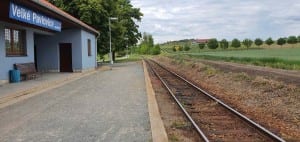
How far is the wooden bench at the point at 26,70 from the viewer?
21.7 meters

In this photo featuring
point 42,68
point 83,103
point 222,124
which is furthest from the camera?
point 42,68

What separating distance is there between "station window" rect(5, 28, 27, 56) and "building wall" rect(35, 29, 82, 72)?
326 inches

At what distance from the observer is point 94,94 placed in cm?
1653

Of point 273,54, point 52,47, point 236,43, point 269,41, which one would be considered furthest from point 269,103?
point 269,41

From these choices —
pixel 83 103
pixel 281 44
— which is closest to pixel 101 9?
pixel 83 103

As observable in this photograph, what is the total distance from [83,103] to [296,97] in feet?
21.4

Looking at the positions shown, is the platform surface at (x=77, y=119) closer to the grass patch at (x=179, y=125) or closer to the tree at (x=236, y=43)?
the grass patch at (x=179, y=125)

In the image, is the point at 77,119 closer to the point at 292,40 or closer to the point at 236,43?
the point at 292,40

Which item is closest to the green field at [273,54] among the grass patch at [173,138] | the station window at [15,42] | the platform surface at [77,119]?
the station window at [15,42]

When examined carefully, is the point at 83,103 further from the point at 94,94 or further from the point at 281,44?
the point at 281,44

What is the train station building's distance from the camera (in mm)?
18016

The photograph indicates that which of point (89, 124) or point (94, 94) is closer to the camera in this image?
point (89, 124)

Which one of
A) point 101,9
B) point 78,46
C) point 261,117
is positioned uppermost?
point 101,9

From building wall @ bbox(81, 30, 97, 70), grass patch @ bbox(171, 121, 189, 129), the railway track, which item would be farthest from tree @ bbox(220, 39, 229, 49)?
grass patch @ bbox(171, 121, 189, 129)
